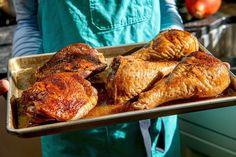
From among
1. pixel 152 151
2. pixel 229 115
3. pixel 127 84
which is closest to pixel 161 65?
pixel 127 84

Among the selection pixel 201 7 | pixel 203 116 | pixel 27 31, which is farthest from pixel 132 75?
pixel 201 7

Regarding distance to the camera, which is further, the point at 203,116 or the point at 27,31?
the point at 203,116

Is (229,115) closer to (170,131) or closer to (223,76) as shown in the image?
(170,131)

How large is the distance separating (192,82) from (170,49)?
14 centimetres

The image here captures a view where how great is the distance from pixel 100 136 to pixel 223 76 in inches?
16.5

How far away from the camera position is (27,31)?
1.44 meters

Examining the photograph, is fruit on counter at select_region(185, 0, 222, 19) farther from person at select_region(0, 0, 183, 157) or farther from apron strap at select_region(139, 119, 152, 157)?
apron strap at select_region(139, 119, 152, 157)

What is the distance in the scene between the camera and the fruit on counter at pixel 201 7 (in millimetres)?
2182

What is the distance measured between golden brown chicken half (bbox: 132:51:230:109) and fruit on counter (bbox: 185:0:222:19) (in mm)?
1140

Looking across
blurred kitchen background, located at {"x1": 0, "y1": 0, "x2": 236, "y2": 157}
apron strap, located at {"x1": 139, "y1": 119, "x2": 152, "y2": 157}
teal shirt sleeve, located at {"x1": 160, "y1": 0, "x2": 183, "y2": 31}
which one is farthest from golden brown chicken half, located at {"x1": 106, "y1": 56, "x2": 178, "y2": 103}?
blurred kitchen background, located at {"x1": 0, "y1": 0, "x2": 236, "y2": 157}

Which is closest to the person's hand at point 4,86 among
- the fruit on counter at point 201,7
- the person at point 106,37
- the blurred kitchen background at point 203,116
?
the person at point 106,37

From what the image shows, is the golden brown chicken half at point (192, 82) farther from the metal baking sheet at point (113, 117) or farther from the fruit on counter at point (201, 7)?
the fruit on counter at point (201, 7)

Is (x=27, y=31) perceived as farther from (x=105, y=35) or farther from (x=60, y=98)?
(x=60, y=98)

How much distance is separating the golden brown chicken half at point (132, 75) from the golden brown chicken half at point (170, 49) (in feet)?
0.08
